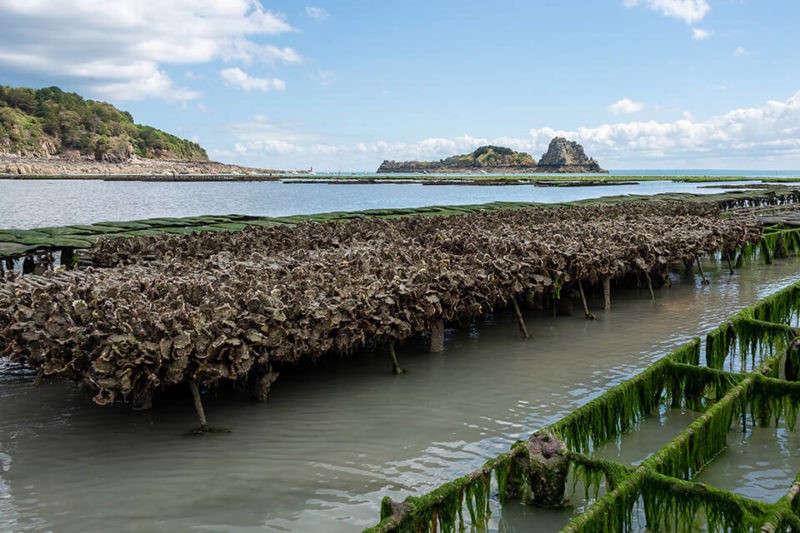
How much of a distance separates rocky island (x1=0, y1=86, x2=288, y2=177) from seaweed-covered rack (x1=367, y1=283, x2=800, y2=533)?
126m

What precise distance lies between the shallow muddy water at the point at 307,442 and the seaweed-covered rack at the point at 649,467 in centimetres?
27

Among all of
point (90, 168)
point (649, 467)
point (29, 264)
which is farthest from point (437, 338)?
point (90, 168)

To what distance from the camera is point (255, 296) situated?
6477mm

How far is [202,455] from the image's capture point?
5.64 m

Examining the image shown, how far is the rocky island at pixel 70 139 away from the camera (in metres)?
122

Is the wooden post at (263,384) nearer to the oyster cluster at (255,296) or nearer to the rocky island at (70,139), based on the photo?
the oyster cluster at (255,296)

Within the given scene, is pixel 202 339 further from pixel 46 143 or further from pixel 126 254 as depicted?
pixel 46 143

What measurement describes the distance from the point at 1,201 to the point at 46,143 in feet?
292

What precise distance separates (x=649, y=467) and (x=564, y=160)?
149505 mm

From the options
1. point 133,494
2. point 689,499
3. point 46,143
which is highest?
point 46,143

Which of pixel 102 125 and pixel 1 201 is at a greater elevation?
pixel 102 125

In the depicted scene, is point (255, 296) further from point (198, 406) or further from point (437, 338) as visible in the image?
point (437, 338)

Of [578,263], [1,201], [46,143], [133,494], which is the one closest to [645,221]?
[578,263]

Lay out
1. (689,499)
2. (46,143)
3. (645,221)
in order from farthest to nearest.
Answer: (46,143) → (645,221) → (689,499)
